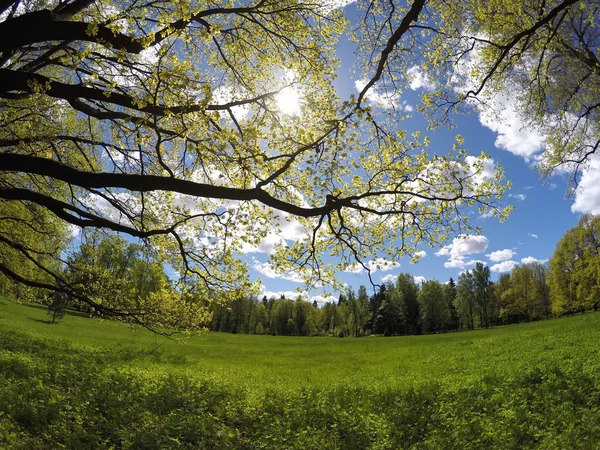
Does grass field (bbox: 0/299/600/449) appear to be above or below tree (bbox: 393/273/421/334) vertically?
below

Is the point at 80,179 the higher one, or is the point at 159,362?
the point at 80,179

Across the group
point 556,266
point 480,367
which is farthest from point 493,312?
point 480,367

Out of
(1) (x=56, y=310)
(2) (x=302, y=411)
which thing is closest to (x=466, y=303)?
(1) (x=56, y=310)

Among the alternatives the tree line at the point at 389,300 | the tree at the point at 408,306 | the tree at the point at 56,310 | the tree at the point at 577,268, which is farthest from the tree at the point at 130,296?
the tree at the point at 408,306

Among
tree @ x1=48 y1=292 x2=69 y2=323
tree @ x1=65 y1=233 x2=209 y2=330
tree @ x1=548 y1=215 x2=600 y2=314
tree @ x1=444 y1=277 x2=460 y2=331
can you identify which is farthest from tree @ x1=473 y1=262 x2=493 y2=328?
tree @ x1=65 y1=233 x2=209 y2=330

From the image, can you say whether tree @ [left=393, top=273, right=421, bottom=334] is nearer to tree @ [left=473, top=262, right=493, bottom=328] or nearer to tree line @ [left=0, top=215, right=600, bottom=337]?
tree line @ [left=0, top=215, right=600, bottom=337]

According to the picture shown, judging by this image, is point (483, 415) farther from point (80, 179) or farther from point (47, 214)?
point (47, 214)

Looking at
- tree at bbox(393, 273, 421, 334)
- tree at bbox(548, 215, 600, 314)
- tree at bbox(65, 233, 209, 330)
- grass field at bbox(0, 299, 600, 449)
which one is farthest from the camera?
tree at bbox(393, 273, 421, 334)

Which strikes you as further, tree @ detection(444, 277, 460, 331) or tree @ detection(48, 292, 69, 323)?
tree @ detection(444, 277, 460, 331)

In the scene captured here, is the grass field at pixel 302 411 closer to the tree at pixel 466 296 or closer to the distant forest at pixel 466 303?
the distant forest at pixel 466 303

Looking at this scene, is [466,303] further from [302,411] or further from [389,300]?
[302,411]

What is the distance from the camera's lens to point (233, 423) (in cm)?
898

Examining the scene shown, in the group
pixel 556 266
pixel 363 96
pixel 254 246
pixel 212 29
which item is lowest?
pixel 254 246

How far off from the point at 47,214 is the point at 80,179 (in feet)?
32.6
